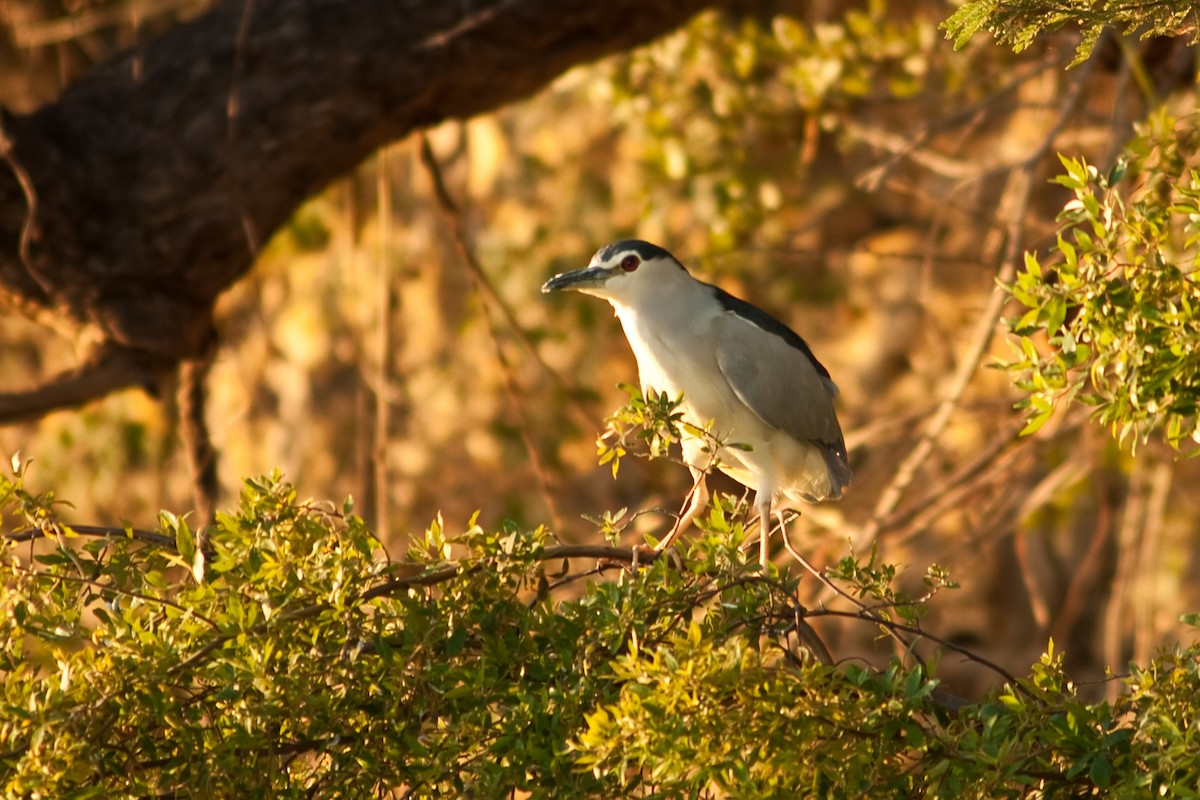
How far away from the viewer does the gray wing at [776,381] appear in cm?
369

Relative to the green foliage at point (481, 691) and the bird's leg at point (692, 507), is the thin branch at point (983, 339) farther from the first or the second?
the green foliage at point (481, 691)

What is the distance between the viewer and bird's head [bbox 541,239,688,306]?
12.1ft

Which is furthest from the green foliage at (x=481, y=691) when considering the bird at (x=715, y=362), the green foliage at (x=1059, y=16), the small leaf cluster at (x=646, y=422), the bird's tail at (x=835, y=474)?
the bird's tail at (x=835, y=474)

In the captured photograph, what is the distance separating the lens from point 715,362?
3.69 metres

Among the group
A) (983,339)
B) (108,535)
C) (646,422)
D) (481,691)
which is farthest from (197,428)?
(481,691)

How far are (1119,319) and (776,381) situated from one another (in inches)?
65.1

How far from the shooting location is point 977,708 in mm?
2115

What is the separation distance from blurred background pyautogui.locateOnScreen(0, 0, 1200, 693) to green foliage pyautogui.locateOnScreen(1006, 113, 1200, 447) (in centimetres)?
349

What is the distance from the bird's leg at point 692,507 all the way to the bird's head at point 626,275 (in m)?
0.54

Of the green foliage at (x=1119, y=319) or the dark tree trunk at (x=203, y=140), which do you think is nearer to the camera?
the green foliage at (x=1119, y=319)

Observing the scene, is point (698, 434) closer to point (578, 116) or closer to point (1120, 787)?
point (1120, 787)

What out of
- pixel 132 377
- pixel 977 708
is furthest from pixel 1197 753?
pixel 132 377

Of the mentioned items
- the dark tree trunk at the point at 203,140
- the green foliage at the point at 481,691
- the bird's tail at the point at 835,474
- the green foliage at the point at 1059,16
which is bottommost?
the green foliage at the point at 481,691

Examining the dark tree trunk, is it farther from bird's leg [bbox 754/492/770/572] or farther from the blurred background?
bird's leg [bbox 754/492/770/572]
